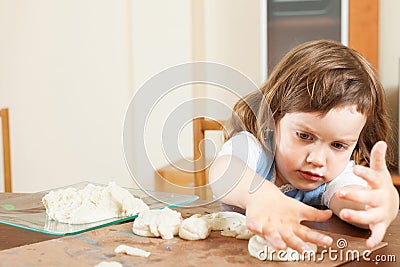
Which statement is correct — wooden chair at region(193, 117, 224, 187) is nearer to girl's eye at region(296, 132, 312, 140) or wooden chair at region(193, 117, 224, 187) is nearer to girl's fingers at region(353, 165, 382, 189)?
girl's eye at region(296, 132, 312, 140)

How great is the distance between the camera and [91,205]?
3.68 feet

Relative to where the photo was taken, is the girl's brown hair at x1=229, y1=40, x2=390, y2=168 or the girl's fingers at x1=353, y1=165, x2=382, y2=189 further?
the girl's brown hair at x1=229, y1=40, x2=390, y2=168

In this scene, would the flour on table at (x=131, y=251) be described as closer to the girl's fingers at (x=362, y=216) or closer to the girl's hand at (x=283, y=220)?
the girl's hand at (x=283, y=220)

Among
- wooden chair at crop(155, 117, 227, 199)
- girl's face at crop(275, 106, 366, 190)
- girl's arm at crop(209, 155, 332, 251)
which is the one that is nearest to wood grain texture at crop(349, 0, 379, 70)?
wooden chair at crop(155, 117, 227, 199)

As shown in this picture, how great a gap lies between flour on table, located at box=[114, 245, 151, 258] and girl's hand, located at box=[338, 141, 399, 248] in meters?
0.28

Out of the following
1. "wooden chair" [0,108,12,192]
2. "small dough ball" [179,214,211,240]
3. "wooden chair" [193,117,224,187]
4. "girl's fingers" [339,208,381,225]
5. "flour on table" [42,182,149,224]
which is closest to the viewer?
"girl's fingers" [339,208,381,225]

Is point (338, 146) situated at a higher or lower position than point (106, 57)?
lower

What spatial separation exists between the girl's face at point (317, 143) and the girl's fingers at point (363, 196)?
314 millimetres

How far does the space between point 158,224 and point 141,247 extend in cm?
6

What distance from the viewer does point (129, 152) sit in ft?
10.6

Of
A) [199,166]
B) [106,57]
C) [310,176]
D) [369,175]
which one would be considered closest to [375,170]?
[369,175]

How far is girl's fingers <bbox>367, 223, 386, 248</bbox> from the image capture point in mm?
862

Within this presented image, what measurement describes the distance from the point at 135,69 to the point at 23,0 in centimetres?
61

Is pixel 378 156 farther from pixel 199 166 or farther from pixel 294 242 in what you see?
pixel 199 166
